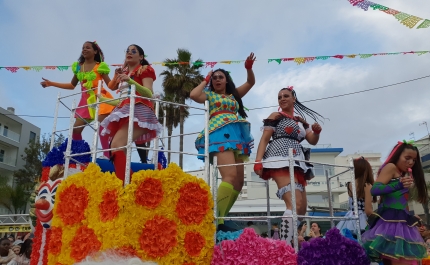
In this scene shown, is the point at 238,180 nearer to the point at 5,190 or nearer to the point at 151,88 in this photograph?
the point at 151,88

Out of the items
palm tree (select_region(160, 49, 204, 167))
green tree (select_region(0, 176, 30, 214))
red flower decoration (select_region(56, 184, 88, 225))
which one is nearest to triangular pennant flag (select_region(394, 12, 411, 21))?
red flower decoration (select_region(56, 184, 88, 225))

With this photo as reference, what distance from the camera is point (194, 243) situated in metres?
3.08

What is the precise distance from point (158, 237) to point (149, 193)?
1.17 feet

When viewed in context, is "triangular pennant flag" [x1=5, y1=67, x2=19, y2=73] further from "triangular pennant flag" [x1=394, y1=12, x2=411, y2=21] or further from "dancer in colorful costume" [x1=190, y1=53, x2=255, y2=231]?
"triangular pennant flag" [x1=394, y1=12, x2=411, y2=21]

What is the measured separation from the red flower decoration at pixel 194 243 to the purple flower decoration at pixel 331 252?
0.83 meters

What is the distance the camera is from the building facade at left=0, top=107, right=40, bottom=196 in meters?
29.6

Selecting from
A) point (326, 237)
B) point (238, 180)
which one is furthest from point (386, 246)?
point (238, 180)

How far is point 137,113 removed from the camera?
372cm

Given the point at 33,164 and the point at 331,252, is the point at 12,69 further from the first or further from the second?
the point at 33,164

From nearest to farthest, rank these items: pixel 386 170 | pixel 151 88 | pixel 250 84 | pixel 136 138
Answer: pixel 386 170, pixel 136 138, pixel 151 88, pixel 250 84

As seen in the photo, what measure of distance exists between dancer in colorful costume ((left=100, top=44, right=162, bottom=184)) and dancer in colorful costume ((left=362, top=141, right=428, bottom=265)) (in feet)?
7.57

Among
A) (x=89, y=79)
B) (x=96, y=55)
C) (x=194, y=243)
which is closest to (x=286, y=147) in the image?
(x=194, y=243)

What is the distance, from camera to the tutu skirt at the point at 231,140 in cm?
392

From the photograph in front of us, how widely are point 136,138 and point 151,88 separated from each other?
2.05 feet
